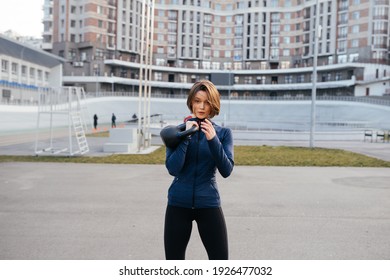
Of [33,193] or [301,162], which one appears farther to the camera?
[301,162]

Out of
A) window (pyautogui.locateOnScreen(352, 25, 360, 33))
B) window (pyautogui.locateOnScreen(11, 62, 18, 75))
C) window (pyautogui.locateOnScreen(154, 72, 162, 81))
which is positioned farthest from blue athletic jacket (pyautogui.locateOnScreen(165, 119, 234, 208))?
window (pyautogui.locateOnScreen(154, 72, 162, 81))

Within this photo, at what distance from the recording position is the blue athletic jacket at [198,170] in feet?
10.00

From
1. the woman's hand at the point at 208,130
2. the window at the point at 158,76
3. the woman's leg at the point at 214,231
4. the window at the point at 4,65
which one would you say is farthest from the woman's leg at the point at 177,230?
the window at the point at 158,76

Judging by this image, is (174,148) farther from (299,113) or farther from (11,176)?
(299,113)

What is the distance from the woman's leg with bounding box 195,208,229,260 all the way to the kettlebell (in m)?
0.55

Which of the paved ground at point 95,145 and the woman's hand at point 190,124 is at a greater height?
the woman's hand at point 190,124

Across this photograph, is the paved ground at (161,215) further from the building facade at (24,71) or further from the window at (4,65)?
the window at (4,65)

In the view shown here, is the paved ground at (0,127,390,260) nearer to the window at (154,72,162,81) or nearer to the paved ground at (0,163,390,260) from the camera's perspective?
the paved ground at (0,163,390,260)

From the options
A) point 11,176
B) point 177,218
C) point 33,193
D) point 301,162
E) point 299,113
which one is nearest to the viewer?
point 177,218

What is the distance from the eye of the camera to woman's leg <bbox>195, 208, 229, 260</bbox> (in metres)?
3.10

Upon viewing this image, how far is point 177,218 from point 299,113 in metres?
67.4
